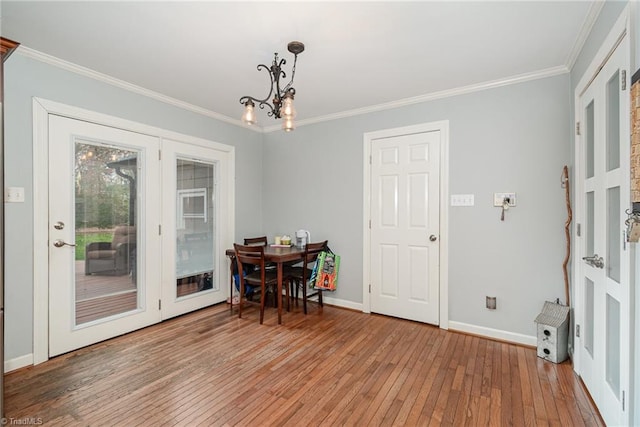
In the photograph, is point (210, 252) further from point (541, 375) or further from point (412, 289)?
point (541, 375)

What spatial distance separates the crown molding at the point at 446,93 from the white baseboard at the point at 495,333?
2404 millimetres

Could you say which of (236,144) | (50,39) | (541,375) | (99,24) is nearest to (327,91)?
(236,144)

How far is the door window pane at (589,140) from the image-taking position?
2.16 m

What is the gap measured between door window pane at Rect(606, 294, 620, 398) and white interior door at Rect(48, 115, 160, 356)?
12.6ft

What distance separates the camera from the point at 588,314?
2.19 meters

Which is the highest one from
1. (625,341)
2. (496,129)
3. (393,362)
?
(496,129)

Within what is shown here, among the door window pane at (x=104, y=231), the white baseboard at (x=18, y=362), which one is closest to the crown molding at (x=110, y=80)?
the door window pane at (x=104, y=231)

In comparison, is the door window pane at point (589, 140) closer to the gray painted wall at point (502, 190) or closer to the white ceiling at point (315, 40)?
the gray painted wall at point (502, 190)

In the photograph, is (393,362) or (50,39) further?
(393,362)

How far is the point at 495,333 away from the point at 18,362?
13.6 feet

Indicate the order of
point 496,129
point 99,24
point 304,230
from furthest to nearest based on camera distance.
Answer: point 304,230 → point 496,129 → point 99,24

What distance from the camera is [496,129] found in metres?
2.97

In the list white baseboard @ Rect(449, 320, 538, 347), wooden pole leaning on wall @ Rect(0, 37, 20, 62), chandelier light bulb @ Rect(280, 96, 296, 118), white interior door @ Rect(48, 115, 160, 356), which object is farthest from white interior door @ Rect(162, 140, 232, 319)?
white baseboard @ Rect(449, 320, 538, 347)

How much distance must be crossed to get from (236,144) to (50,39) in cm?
219
